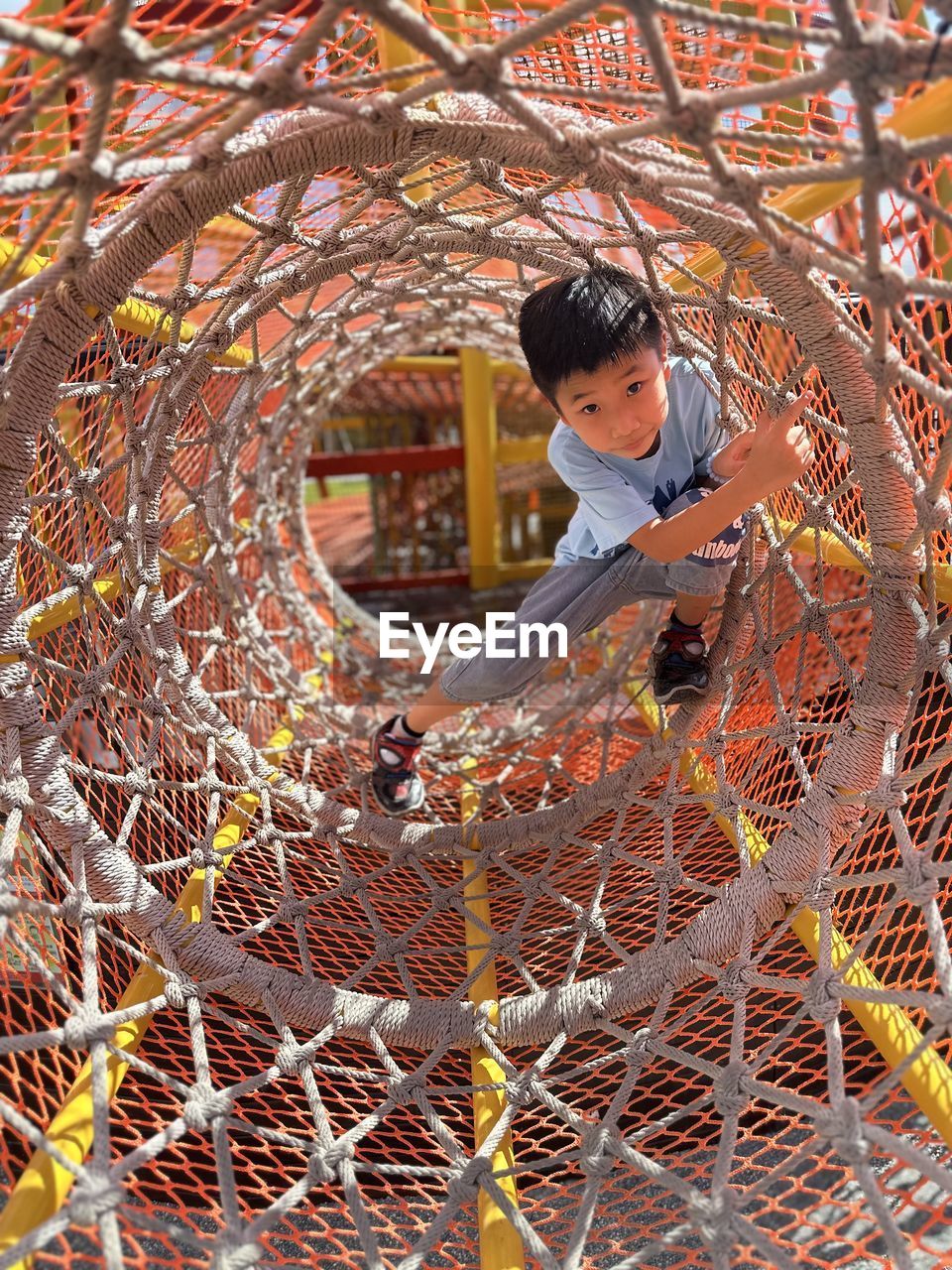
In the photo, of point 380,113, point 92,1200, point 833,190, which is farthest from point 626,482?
point 92,1200

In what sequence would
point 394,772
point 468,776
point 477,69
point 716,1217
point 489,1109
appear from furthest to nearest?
point 468,776 < point 394,772 < point 489,1109 < point 716,1217 < point 477,69

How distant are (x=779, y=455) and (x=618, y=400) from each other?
0.61 ft

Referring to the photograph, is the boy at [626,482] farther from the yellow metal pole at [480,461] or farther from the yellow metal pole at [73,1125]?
the yellow metal pole at [480,461]

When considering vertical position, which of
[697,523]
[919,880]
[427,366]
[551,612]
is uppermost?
[427,366]

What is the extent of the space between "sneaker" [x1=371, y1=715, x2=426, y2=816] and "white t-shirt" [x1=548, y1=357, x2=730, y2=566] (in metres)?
0.58

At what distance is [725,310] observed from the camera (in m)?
1.00

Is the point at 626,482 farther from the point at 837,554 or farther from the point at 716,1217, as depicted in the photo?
the point at 716,1217

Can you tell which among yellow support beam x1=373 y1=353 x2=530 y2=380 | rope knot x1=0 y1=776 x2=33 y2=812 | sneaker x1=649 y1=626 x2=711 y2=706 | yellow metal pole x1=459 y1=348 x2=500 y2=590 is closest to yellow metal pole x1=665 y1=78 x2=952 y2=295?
sneaker x1=649 y1=626 x2=711 y2=706

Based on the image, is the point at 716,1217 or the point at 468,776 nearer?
the point at 716,1217

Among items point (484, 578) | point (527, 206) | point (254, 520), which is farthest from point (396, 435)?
point (527, 206)

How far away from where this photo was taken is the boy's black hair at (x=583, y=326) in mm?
939

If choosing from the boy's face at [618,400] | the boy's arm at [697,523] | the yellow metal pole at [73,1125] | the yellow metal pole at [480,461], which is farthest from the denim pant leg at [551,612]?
the yellow metal pole at [480,461]

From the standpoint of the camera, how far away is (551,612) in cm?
134

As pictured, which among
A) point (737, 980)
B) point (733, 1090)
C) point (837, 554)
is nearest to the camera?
point (733, 1090)
